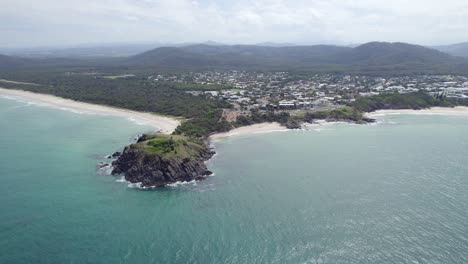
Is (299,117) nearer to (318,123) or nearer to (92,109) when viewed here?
(318,123)

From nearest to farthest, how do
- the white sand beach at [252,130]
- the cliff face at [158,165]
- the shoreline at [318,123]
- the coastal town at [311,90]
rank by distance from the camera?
the cliff face at [158,165] < the white sand beach at [252,130] < the shoreline at [318,123] < the coastal town at [311,90]

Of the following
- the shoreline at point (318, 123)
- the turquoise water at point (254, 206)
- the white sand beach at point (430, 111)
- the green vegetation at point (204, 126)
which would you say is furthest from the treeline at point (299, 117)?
the turquoise water at point (254, 206)

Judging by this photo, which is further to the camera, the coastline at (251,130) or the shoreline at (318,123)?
the shoreline at (318,123)

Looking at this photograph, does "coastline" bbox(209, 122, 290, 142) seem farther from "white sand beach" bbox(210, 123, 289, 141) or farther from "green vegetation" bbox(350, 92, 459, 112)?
"green vegetation" bbox(350, 92, 459, 112)

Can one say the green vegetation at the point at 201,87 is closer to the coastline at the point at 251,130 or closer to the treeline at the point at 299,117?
the treeline at the point at 299,117

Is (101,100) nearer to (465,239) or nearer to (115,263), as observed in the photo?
(115,263)

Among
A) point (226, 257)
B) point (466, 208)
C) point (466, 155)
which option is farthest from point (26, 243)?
point (466, 155)

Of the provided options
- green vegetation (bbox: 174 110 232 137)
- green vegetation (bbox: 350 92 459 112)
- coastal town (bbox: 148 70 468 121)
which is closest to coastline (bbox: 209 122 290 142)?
green vegetation (bbox: 174 110 232 137)
